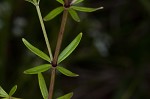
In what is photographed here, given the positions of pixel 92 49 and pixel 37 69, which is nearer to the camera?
pixel 37 69

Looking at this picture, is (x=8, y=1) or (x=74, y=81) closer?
(x=8, y=1)

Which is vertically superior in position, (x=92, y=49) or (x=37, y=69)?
(x=37, y=69)

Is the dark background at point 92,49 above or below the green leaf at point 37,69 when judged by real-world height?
below

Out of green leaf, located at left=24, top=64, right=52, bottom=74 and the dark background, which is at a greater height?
green leaf, located at left=24, top=64, right=52, bottom=74

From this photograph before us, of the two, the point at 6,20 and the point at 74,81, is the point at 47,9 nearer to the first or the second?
the point at 6,20

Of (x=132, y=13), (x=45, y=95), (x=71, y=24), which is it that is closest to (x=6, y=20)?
(x=71, y=24)

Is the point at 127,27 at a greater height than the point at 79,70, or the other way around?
the point at 127,27

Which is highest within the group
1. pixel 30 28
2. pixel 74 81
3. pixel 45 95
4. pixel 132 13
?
pixel 45 95

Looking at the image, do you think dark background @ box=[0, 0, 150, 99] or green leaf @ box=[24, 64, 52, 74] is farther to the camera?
dark background @ box=[0, 0, 150, 99]
